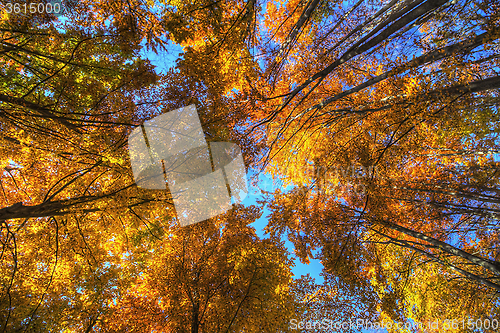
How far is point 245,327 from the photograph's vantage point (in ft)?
17.7

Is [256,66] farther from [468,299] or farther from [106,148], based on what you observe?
[468,299]

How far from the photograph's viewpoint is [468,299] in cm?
573

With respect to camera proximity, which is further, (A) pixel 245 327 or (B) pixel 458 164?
(B) pixel 458 164

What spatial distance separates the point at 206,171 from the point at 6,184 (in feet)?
19.5

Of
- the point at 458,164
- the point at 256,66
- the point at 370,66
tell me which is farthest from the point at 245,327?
the point at 370,66

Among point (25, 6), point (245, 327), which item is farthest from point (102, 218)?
point (245, 327)

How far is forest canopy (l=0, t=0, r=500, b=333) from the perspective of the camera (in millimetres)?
3779

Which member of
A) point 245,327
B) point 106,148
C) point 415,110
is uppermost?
point 106,148

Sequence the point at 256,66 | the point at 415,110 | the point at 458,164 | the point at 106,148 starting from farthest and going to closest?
the point at 458,164, the point at 256,66, the point at 106,148, the point at 415,110

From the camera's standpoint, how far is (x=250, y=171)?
20.0 ft

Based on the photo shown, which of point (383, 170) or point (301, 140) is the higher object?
point (301, 140)

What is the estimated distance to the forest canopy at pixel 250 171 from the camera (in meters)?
3.78

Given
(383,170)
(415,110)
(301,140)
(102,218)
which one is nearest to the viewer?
(415,110)

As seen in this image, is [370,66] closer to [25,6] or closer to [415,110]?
[415,110]
